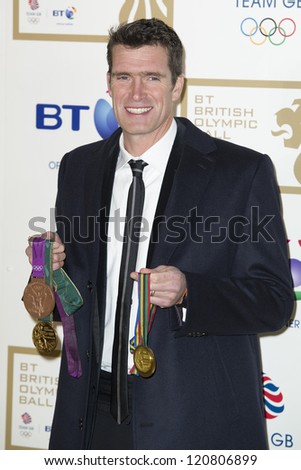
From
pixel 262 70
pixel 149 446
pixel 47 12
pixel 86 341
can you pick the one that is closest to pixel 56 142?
pixel 47 12

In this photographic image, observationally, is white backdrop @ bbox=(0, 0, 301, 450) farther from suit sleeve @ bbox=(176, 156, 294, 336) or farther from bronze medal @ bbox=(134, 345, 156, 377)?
bronze medal @ bbox=(134, 345, 156, 377)

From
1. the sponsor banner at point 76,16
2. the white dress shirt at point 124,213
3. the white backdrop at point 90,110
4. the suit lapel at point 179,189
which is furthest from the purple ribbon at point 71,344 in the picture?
the sponsor banner at point 76,16

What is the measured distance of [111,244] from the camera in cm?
225

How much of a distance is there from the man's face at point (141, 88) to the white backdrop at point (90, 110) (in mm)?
814

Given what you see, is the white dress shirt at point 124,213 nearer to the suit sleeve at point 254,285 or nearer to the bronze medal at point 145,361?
the bronze medal at point 145,361

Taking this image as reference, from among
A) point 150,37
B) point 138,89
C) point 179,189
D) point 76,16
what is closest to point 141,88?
point 138,89

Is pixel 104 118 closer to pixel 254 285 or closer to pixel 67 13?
pixel 67 13

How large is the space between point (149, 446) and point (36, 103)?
1.66 metres

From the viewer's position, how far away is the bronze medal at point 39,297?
87.9 inches

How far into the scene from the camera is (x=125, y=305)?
214cm

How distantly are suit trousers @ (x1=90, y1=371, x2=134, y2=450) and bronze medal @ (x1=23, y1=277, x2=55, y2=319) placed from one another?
10.2 inches

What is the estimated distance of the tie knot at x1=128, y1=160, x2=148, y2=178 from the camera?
7.34 ft

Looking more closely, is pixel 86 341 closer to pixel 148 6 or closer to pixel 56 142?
pixel 56 142

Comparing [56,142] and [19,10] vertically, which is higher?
[19,10]
